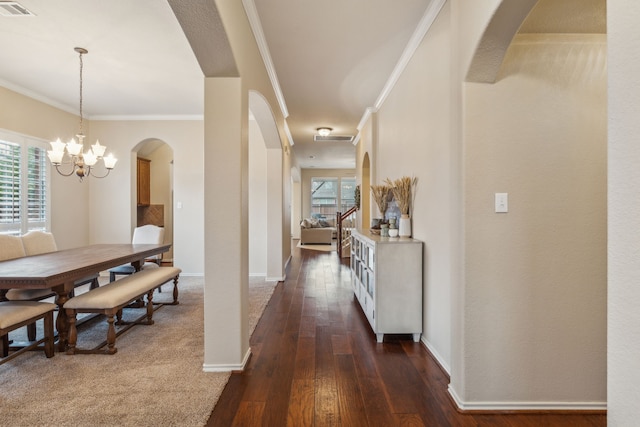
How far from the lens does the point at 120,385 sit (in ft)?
6.98

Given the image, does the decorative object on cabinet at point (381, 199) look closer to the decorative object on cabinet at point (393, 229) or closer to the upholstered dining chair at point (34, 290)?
the decorative object on cabinet at point (393, 229)

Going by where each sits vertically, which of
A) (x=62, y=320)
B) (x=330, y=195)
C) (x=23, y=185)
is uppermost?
(x=330, y=195)

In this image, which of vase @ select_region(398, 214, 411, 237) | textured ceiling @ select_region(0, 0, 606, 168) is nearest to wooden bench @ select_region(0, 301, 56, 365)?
textured ceiling @ select_region(0, 0, 606, 168)

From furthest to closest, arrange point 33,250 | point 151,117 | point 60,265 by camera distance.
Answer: point 151,117, point 33,250, point 60,265

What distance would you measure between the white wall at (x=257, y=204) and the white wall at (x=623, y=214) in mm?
A: 5084

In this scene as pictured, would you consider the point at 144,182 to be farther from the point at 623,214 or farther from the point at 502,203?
the point at 623,214

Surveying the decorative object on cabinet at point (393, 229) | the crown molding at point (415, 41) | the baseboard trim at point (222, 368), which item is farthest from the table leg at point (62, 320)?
the crown molding at point (415, 41)

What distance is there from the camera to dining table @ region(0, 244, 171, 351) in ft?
7.42

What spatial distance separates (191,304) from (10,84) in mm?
3659

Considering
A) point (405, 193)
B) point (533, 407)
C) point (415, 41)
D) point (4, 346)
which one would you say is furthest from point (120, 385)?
point (415, 41)

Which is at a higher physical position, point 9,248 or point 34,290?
point 9,248

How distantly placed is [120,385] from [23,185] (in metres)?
3.79

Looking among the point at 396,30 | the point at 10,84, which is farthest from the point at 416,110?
the point at 10,84

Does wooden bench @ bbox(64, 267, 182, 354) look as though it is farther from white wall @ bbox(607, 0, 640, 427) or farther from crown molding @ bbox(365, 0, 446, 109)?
crown molding @ bbox(365, 0, 446, 109)
